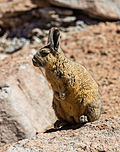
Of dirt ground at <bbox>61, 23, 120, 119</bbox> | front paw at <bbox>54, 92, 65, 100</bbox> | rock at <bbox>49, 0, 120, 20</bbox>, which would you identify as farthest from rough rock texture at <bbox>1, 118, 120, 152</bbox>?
rock at <bbox>49, 0, 120, 20</bbox>

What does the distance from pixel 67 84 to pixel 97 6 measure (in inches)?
314

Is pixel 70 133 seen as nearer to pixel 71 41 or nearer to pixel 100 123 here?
pixel 100 123

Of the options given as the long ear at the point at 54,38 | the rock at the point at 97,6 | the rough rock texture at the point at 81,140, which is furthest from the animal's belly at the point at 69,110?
the rock at the point at 97,6

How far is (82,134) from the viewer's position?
5.24 m

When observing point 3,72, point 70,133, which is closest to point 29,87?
point 3,72

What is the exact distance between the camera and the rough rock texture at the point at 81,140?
479 centimetres

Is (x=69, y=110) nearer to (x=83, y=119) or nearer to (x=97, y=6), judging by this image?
(x=83, y=119)

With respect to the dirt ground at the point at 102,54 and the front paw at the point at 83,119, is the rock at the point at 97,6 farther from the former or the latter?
the front paw at the point at 83,119

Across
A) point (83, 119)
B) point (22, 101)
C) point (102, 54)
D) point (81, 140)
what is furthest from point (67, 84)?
point (102, 54)

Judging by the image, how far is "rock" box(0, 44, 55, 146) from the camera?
22.9 ft

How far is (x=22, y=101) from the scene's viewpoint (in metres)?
7.49

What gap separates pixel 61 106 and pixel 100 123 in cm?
83

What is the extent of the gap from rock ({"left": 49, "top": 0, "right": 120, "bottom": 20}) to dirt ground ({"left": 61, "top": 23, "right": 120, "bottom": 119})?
0.41 meters

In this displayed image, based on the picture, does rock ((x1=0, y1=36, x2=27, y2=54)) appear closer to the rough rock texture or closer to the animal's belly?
the animal's belly
